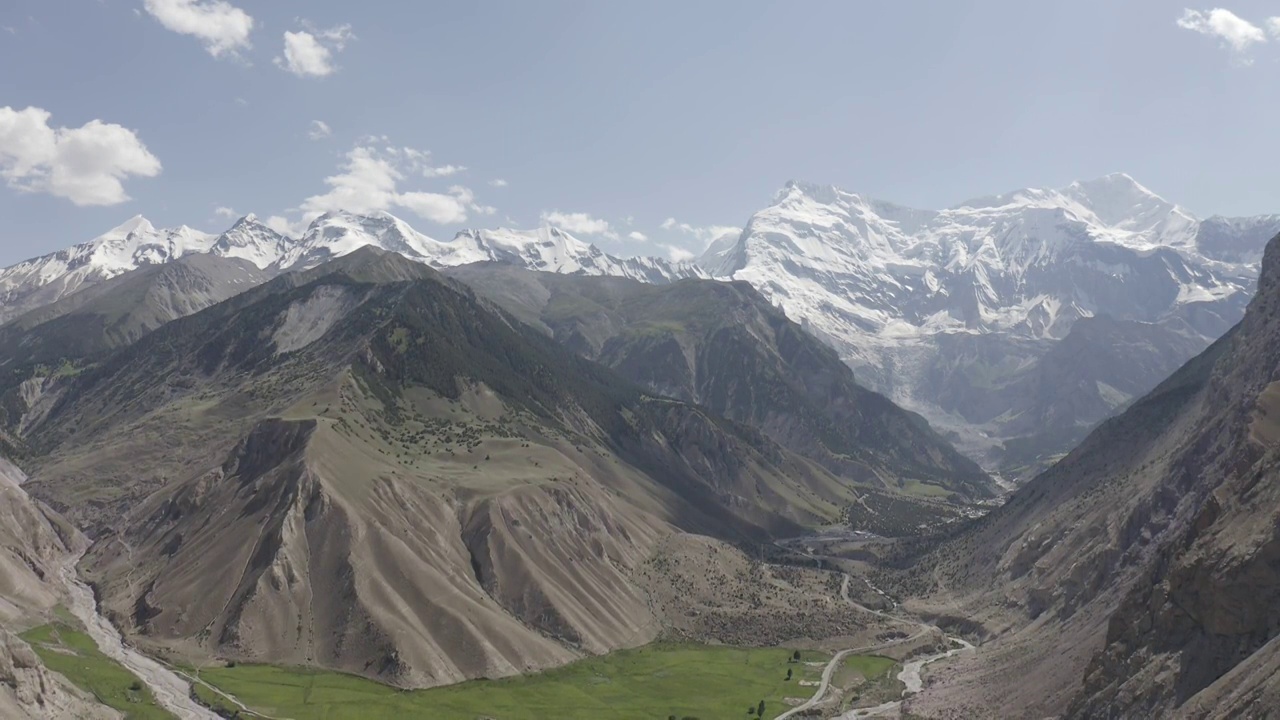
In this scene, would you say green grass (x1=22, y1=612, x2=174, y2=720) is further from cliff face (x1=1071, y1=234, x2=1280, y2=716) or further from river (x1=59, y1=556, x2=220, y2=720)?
cliff face (x1=1071, y1=234, x2=1280, y2=716)

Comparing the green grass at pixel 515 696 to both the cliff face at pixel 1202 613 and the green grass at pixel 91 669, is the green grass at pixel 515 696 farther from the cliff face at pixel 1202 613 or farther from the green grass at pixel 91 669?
the cliff face at pixel 1202 613

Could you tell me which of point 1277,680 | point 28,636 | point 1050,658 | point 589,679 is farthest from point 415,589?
point 1277,680

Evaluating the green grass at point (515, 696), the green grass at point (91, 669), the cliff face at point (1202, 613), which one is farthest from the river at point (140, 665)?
the cliff face at point (1202, 613)

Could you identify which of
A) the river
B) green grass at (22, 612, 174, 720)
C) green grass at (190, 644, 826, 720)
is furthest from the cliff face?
green grass at (22, 612, 174, 720)

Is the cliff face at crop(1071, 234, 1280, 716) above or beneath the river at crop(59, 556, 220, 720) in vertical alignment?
→ above

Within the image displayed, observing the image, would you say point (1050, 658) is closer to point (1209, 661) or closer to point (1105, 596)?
point (1105, 596)

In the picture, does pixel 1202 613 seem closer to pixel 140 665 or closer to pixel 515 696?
pixel 515 696
